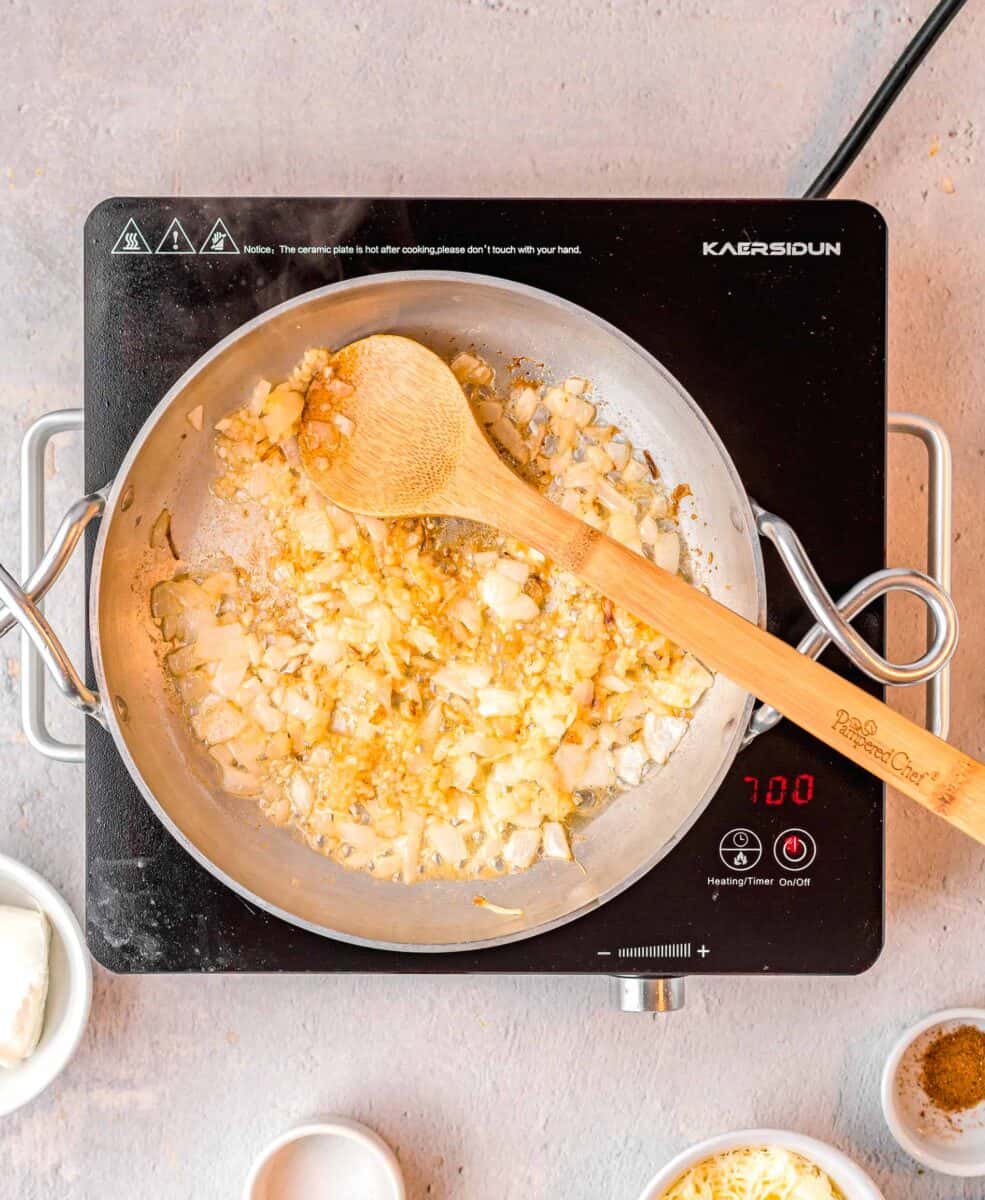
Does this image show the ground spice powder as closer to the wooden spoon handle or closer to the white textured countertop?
the white textured countertop

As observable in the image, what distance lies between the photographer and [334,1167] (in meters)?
0.74

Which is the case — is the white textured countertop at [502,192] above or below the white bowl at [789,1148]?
above

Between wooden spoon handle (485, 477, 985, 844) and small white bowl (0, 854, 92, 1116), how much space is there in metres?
0.45

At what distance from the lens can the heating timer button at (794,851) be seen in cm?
64

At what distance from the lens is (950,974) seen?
0.75 meters

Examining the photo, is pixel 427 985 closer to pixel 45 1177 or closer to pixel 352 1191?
pixel 352 1191

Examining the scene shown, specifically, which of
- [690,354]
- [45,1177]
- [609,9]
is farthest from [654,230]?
[45,1177]

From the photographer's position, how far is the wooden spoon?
1.84 ft

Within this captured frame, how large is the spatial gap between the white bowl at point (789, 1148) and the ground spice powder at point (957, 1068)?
0.27 feet

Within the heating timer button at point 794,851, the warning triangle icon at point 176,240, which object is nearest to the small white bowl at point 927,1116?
the heating timer button at point 794,851

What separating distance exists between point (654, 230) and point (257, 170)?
28cm

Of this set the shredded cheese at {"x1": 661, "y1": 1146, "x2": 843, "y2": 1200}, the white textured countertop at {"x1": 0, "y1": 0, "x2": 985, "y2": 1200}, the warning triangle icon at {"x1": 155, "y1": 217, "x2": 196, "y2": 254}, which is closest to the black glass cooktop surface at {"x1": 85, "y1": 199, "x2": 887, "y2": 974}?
the warning triangle icon at {"x1": 155, "y1": 217, "x2": 196, "y2": 254}

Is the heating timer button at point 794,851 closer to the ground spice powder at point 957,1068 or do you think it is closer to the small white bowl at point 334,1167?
the ground spice powder at point 957,1068

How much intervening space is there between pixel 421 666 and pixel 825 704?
239 millimetres
